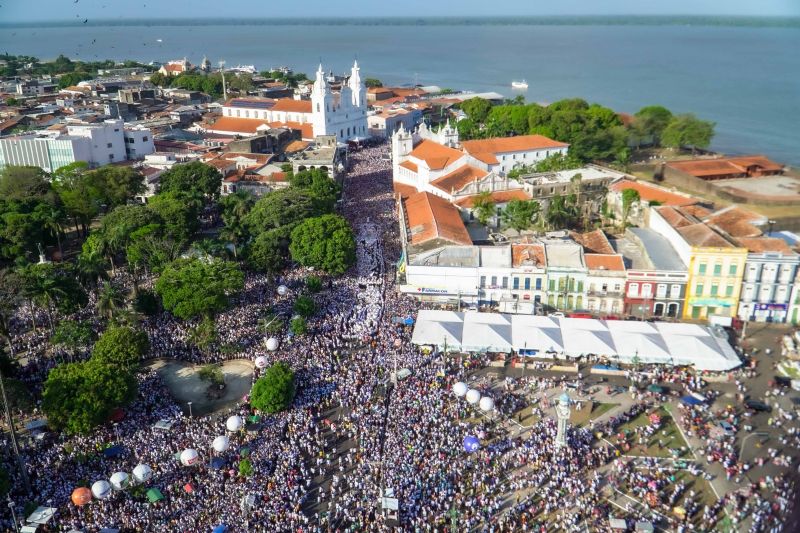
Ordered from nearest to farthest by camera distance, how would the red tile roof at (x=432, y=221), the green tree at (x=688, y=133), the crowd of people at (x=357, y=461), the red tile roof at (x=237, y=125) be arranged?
the crowd of people at (x=357, y=461) → the red tile roof at (x=432, y=221) → the green tree at (x=688, y=133) → the red tile roof at (x=237, y=125)

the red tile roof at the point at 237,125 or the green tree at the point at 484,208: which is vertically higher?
the red tile roof at the point at 237,125

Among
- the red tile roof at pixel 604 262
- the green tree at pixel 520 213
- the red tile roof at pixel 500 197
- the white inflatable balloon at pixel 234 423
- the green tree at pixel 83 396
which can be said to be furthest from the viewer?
the red tile roof at pixel 500 197

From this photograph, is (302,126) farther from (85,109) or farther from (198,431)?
(198,431)

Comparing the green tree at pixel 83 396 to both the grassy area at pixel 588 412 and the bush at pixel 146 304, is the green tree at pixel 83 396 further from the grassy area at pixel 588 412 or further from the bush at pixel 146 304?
the grassy area at pixel 588 412

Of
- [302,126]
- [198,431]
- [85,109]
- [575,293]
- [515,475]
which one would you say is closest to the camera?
[515,475]

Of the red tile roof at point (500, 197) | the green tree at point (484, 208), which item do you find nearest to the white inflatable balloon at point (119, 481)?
the green tree at point (484, 208)

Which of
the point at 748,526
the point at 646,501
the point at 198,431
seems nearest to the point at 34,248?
the point at 198,431

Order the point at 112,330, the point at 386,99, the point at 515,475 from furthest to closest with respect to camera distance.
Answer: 1. the point at 386,99
2. the point at 112,330
3. the point at 515,475
